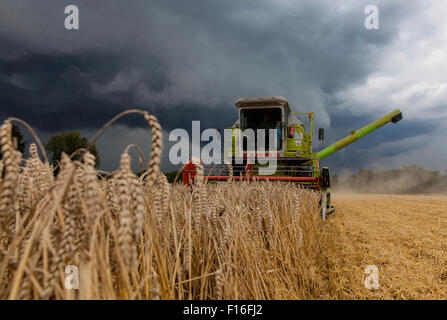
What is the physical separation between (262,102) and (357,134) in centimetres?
470

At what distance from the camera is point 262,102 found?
10.1 m

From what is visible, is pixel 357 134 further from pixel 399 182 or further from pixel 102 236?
pixel 399 182

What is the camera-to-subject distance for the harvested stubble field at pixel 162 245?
0.82m

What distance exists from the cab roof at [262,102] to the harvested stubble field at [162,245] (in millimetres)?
6112

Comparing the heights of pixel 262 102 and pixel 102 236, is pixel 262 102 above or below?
above

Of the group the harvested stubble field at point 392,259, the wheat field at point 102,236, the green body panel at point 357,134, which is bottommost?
→ the harvested stubble field at point 392,259

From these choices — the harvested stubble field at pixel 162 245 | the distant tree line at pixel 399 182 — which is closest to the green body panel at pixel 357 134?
the harvested stubble field at pixel 162 245

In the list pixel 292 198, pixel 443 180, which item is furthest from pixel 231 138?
pixel 443 180

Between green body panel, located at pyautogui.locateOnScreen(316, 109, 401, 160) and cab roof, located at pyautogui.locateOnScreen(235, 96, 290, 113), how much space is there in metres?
2.96

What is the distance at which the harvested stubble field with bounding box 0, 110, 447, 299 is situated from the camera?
819 mm

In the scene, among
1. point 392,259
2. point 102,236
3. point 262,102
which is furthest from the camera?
point 262,102

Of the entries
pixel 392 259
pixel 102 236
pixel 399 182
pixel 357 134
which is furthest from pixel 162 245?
pixel 399 182

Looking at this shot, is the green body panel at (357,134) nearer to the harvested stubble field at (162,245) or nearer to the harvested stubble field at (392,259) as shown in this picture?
the harvested stubble field at (392,259)
